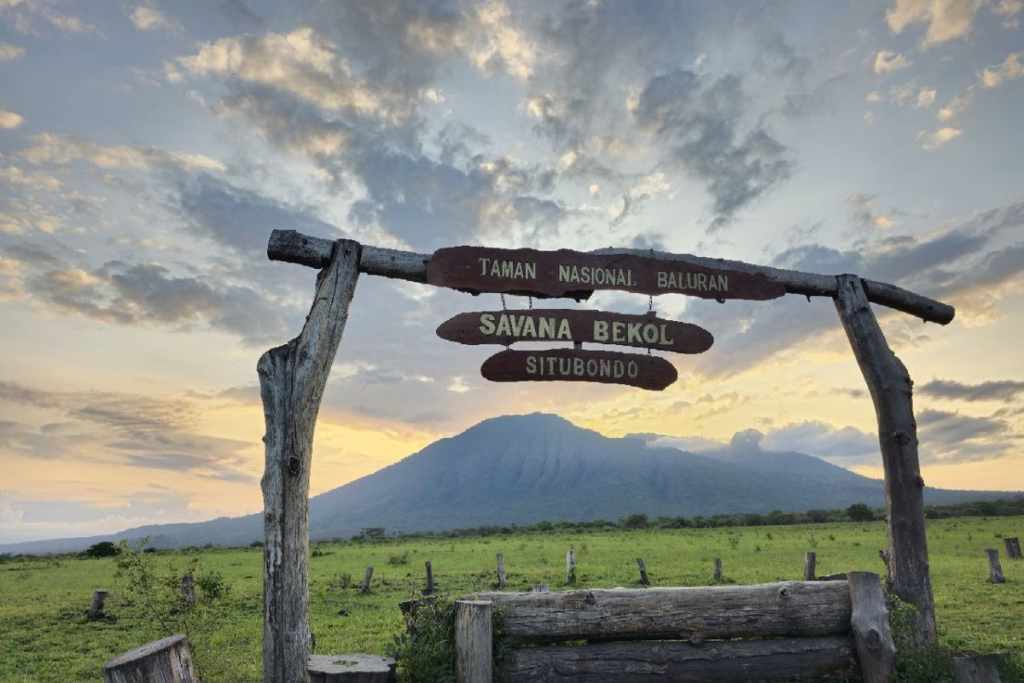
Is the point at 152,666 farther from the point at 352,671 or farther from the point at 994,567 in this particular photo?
the point at 994,567

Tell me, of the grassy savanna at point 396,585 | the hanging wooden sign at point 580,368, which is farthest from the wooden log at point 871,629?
the hanging wooden sign at point 580,368

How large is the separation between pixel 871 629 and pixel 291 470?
23.6ft

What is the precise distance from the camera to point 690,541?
49.3m

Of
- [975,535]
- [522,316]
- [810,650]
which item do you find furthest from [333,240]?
[975,535]

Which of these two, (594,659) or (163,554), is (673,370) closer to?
(594,659)

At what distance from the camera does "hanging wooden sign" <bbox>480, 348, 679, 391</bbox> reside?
9.12 m

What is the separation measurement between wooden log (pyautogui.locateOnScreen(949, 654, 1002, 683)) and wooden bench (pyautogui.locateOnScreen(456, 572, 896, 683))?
0.70 metres

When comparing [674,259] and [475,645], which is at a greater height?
[674,259]

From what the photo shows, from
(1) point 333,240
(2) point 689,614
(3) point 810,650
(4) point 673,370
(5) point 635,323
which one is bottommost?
(3) point 810,650

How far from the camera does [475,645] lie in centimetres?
709

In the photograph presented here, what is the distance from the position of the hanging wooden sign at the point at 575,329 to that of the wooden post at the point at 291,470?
1698mm

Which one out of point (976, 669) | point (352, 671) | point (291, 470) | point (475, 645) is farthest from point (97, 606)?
point (976, 669)

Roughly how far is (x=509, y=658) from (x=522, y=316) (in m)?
4.34

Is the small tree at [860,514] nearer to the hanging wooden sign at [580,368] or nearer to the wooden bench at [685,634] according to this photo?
the wooden bench at [685,634]
